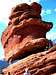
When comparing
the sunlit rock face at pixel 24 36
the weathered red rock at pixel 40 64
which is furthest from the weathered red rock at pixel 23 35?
the weathered red rock at pixel 40 64

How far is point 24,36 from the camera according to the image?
185 feet

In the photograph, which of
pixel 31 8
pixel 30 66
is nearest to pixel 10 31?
pixel 31 8

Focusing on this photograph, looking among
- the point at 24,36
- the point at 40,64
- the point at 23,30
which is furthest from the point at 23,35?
the point at 40,64

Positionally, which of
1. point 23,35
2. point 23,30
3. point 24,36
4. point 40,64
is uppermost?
point 23,30

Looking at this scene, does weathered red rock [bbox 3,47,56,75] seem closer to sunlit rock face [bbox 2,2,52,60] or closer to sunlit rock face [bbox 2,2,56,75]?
sunlit rock face [bbox 2,2,56,75]

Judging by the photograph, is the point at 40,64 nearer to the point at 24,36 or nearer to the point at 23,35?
the point at 24,36

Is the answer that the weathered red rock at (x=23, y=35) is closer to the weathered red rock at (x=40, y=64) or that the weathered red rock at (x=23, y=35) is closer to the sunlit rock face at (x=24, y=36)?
the sunlit rock face at (x=24, y=36)

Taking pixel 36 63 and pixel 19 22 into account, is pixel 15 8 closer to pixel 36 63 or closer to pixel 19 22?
pixel 19 22

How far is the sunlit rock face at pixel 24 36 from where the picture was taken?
51697mm

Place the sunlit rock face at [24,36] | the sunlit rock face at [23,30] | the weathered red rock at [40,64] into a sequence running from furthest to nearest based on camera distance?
the sunlit rock face at [23,30], the sunlit rock face at [24,36], the weathered red rock at [40,64]

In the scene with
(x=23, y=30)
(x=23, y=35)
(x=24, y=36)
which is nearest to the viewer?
(x=24, y=36)

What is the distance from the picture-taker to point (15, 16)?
193ft

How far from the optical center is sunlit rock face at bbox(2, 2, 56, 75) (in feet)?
170

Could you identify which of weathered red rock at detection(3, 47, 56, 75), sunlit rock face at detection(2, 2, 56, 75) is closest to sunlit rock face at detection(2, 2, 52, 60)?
sunlit rock face at detection(2, 2, 56, 75)
